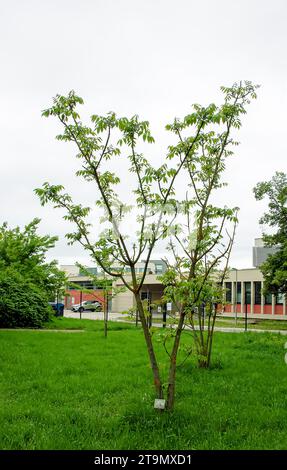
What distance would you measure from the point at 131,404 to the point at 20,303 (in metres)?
15.9

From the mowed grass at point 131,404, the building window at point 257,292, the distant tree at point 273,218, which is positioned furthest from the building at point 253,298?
the mowed grass at point 131,404

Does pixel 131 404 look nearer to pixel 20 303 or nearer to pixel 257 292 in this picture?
pixel 20 303

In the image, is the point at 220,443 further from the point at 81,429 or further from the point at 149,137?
the point at 149,137

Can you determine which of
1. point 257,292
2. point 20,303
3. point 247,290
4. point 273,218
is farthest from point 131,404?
point 247,290

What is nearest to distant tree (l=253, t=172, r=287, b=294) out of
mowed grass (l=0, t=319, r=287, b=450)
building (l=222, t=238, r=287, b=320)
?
building (l=222, t=238, r=287, b=320)

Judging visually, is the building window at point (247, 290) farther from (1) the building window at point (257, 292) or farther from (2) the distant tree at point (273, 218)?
(2) the distant tree at point (273, 218)

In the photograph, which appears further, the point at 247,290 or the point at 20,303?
the point at 247,290

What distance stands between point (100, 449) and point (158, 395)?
1401mm

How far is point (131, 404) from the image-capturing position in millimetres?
6082

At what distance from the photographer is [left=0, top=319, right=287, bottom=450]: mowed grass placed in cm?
479

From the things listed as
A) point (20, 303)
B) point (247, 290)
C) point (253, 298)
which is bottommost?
point (253, 298)

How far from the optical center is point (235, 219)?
6.32m

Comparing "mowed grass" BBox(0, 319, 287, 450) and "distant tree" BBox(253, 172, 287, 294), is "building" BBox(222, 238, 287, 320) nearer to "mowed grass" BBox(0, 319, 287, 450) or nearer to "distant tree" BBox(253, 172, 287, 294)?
"distant tree" BBox(253, 172, 287, 294)
